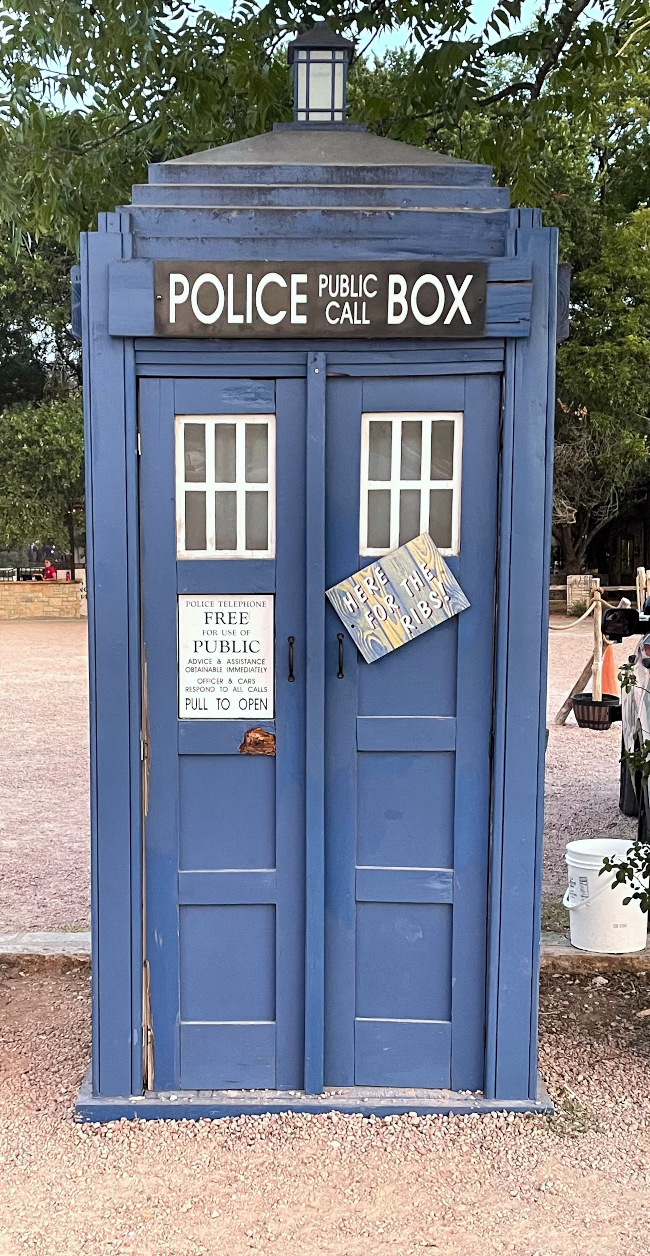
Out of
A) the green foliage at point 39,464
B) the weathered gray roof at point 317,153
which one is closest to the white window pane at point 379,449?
the weathered gray roof at point 317,153

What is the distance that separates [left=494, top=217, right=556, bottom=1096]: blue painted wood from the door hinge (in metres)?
1.10

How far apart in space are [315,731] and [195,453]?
0.93m

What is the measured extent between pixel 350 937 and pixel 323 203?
2278 millimetres

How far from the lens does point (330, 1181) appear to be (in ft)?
9.82

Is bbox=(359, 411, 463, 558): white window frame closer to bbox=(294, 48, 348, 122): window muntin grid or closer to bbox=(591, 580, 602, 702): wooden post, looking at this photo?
bbox=(294, 48, 348, 122): window muntin grid

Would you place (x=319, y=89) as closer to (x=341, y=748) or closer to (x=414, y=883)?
(x=341, y=748)

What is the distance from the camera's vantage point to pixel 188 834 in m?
3.30

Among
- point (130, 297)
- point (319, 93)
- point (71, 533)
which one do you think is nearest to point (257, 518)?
point (130, 297)

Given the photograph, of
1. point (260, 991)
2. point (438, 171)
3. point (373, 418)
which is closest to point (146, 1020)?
point (260, 991)

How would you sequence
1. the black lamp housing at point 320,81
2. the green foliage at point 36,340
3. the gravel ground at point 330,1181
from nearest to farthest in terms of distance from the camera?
the gravel ground at point 330,1181 → the black lamp housing at point 320,81 → the green foliage at point 36,340

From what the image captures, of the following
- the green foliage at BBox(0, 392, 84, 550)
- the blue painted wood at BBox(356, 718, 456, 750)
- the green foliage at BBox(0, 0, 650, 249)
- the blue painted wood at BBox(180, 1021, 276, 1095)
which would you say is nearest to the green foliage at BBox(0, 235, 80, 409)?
the green foliage at BBox(0, 392, 84, 550)

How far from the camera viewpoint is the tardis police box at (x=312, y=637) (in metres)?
3.13

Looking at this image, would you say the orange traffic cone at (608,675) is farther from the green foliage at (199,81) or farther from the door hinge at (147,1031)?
the door hinge at (147,1031)

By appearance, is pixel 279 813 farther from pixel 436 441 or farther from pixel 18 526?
pixel 18 526
